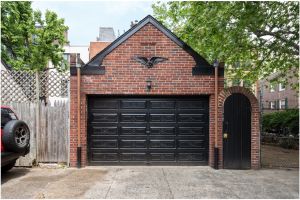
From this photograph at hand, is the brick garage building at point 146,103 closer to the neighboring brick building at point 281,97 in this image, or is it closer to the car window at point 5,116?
the car window at point 5,116

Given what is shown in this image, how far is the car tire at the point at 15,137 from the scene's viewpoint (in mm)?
6977

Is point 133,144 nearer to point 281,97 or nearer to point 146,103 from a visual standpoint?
point 146,103

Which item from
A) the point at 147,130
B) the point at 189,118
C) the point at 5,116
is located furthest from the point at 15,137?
the point at 189,118

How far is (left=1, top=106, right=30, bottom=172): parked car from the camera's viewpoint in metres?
6.96

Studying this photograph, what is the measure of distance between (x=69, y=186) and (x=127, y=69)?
13.4 ft

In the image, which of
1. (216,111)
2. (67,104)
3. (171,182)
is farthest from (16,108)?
(216,111)

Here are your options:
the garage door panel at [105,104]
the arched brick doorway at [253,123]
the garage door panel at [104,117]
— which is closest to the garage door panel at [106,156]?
the garage door panel at [104,117]

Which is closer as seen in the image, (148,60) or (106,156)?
(148,60)

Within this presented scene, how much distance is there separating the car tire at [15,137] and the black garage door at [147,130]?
216 centimetres

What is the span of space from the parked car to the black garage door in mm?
2189

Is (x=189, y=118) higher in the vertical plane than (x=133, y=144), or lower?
higher

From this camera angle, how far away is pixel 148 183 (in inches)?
276

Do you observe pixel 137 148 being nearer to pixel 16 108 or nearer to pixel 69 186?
pixel 69 186

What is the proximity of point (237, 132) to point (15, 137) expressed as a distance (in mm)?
6447
